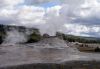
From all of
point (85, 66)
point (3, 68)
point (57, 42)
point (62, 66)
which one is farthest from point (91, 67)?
point (57, 42)

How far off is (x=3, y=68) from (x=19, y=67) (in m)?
1.30

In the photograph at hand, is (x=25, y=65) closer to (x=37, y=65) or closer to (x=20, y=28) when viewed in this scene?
(x=37, y=65)

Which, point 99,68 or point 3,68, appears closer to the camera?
point 3,68

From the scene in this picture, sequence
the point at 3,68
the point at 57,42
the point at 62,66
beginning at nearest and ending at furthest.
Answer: the point at 3,68 < the point at 62,66 < the point at 57,42

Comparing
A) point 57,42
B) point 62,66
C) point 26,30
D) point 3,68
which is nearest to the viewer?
point 3,68

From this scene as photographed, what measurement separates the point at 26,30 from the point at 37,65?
5997 centimetres

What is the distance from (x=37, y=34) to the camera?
71375 mm

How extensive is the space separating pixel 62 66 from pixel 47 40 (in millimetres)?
27740

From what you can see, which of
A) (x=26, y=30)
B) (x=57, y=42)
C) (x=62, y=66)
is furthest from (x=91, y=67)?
(x=26, y=30)

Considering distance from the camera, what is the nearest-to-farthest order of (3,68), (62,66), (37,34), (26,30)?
(3,68)
(62,66)
(37,34)
(26,30)

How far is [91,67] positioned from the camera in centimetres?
2647

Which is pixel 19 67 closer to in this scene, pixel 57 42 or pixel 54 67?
pixel 54 67

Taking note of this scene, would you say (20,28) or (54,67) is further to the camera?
(20,28)

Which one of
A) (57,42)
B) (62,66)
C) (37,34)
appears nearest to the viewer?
(62,66)
